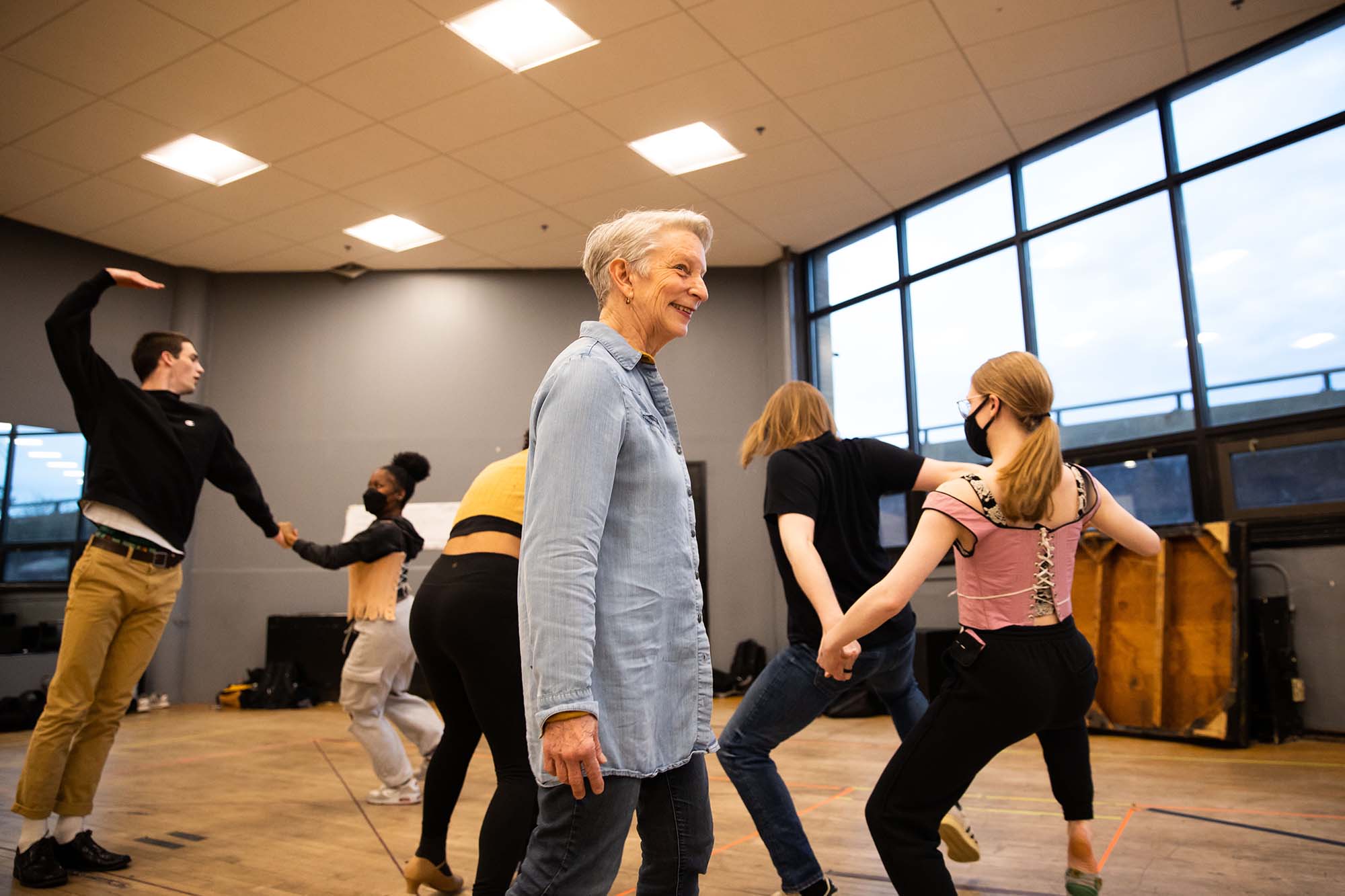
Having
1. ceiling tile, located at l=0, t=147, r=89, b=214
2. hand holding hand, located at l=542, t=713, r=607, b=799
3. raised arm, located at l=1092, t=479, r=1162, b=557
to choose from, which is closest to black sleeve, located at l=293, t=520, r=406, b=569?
hand holding hand, located at l=542, t=713, r=607, b=799

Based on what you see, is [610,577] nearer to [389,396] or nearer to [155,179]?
[155,179]

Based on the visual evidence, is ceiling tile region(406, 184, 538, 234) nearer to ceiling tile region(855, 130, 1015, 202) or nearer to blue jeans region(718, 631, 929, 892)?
ceiling tile region(855, 130, 1015, 202)

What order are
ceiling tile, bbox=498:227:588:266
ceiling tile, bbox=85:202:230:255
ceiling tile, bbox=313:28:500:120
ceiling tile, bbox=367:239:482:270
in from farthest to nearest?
ceiling tile, bbox=367:239:482:270
ceiling tile, bbox=498:227:588:266
ceiling tile, bbox=85:202:230:255
ceiling tile, bbox=313:28:500:120

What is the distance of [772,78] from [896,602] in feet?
15.0

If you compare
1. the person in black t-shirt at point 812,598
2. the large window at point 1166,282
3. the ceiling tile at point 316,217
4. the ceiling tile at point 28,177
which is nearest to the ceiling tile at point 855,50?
the large window at point 1166,282

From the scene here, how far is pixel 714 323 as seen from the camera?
849 cm

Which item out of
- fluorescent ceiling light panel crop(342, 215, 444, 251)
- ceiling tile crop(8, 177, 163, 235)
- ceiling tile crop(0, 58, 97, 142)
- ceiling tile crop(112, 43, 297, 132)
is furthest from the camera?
fluorescent ceiling light panel crop(342, 215, 444, 251)

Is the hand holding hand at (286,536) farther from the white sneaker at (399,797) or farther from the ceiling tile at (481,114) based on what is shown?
the ceiling tile at (481,114)

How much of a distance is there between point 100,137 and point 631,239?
6.27 metres

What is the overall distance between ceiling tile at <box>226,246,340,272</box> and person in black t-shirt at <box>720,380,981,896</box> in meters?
7.01

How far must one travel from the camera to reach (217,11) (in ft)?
15.2

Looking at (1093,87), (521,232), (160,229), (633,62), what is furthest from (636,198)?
(160,229)

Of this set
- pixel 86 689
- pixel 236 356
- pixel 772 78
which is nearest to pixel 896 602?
pixel 86 689

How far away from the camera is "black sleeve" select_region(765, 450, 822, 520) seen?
218cm
